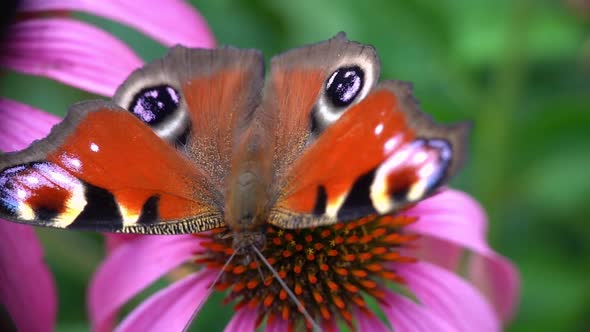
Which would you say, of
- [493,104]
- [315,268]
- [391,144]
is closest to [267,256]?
[315,268]

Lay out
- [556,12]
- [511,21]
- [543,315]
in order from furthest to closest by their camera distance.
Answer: [556,12], [543,315], [511,21]

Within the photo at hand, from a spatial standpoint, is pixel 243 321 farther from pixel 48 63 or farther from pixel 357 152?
pixel 48 63

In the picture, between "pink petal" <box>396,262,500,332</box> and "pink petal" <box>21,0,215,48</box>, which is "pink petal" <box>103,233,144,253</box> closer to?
"pink petal" <box>21,0,215,48</box>

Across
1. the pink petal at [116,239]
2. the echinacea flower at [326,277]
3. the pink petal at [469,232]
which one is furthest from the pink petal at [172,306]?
the pink petal at [469,232]

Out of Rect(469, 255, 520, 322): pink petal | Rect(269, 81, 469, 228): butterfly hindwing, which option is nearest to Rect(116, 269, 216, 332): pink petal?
Rect(269, 81, 469, 228): butterfly hindwing

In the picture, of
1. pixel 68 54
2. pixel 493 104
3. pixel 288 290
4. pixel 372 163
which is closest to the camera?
pixel 372 163

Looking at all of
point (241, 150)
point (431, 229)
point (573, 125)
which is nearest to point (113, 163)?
point (241, 150)

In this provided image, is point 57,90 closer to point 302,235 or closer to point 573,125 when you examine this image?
point 302,235
